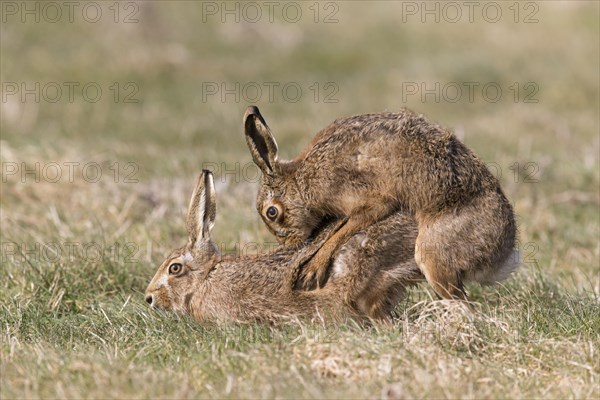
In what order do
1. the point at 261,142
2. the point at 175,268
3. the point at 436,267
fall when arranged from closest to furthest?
1. the point at 436,267
2. the point at 175,268
3. the point at 261,142

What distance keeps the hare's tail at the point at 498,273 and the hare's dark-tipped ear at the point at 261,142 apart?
143cm

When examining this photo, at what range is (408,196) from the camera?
576 cm

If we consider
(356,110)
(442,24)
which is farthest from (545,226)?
(442,24)

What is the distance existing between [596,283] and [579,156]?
4192 millimetres

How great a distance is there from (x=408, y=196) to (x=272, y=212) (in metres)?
0.93

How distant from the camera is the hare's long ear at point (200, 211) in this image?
6.21m

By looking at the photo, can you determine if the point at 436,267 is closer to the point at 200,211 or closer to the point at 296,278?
the point at 296,278

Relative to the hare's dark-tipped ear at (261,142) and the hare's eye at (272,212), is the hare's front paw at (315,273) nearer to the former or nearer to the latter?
the hare's eye at (272,212)

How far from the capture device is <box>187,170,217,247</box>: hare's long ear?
245 inches

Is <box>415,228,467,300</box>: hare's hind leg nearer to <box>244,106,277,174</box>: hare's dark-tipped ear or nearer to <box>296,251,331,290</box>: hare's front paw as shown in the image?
<box>296,251,331,290</box>: hare's front paw

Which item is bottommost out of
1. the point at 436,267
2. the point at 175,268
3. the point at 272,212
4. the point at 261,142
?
the point at 175,268

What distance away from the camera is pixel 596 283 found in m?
7.04

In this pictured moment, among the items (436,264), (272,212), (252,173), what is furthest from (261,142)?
(252,173)

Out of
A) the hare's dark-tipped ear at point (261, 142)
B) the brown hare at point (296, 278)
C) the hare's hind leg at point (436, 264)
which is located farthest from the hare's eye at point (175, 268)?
the hare's hind leg at point (436, 264)
